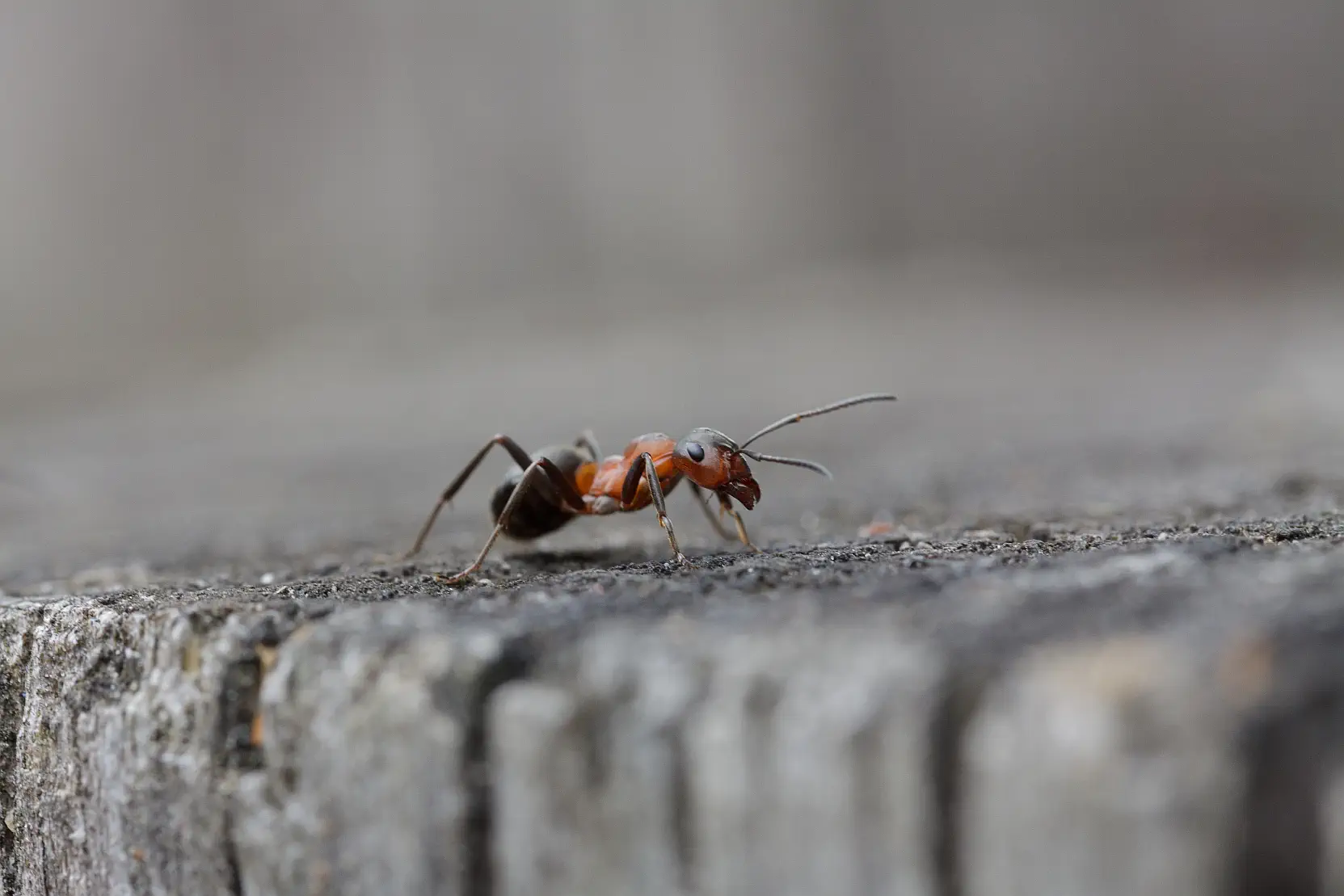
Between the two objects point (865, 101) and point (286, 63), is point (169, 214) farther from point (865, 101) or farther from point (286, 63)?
point (865, 101)

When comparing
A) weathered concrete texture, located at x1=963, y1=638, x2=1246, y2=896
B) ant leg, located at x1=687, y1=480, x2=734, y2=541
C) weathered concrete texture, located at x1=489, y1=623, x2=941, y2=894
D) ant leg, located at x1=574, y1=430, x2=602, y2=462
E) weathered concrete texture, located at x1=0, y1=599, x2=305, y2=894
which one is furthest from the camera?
ant leg, located at x1=574, y1=430, x2=602, y2=462

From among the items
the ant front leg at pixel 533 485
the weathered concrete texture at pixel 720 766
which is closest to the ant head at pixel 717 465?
the ant front leg at pixel 533 485

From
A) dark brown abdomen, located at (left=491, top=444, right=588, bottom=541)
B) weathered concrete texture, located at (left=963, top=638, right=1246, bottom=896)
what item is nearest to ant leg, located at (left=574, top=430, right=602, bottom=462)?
dark brown abdomen, located at (left=491, top=444, right=588, bottom=541)

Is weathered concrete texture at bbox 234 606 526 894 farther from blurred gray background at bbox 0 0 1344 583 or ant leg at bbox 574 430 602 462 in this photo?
blurred gray background at bbox 0 0 1344 583

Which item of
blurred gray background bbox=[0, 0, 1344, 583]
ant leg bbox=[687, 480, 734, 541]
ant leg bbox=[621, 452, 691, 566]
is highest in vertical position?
blurred gray background bbox=[0, 0, 1344, 583]

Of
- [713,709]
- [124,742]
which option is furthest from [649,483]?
[713,709]

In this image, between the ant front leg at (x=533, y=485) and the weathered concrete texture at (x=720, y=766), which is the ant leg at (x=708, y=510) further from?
the weathered concrete texture at (x=720, y=766)

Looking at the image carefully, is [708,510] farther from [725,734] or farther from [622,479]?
[725,734]
